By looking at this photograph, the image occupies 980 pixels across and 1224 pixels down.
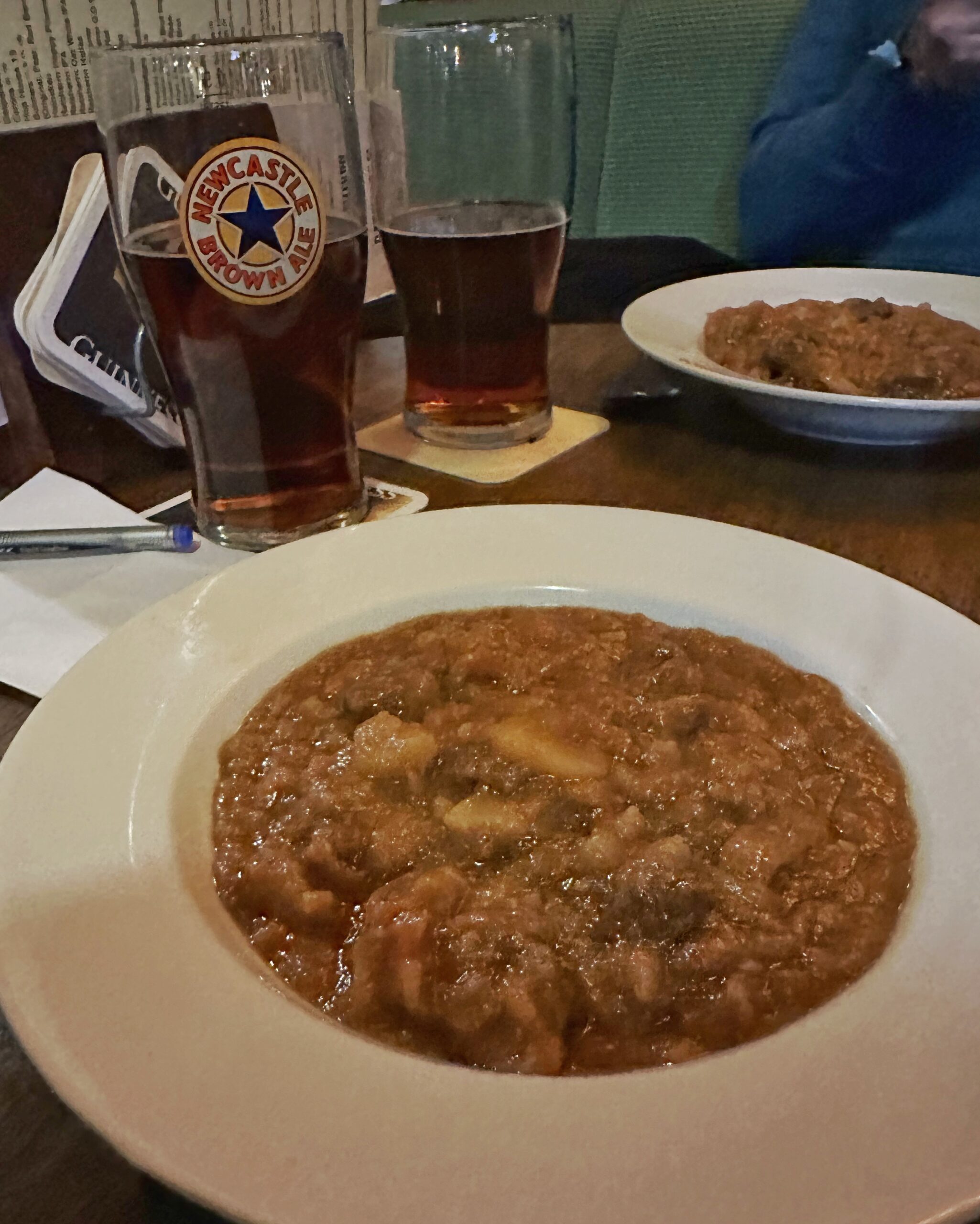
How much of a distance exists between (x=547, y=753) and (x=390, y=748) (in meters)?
0.12

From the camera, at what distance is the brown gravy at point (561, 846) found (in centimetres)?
58

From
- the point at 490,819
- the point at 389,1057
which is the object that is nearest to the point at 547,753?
the point at 490,819

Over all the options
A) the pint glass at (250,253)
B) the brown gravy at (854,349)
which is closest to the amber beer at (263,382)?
the pint glass at (250,253)

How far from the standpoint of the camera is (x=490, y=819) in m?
0.71

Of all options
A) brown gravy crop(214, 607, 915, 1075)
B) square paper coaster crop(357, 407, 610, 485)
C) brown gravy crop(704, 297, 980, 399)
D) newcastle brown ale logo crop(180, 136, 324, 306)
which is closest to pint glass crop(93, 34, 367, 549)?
newcastle brown ale logo crop(180, 136, 324, 306)

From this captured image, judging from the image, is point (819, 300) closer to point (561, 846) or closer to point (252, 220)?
point (252, 220)

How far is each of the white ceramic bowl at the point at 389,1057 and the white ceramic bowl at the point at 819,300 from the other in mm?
515

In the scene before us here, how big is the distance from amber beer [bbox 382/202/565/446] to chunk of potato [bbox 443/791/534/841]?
2.71 feet

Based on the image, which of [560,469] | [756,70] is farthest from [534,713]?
[756,70]

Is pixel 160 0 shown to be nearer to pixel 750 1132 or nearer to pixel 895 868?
pixel 895 868

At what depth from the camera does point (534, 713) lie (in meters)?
0.80

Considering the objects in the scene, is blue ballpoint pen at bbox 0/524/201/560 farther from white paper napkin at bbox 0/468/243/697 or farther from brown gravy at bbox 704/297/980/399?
brown gravy at bbox 704/297/980/399

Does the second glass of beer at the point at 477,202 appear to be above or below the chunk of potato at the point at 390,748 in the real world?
above

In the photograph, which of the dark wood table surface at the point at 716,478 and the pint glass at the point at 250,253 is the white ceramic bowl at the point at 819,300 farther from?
the pint glass at the point at 250,253
